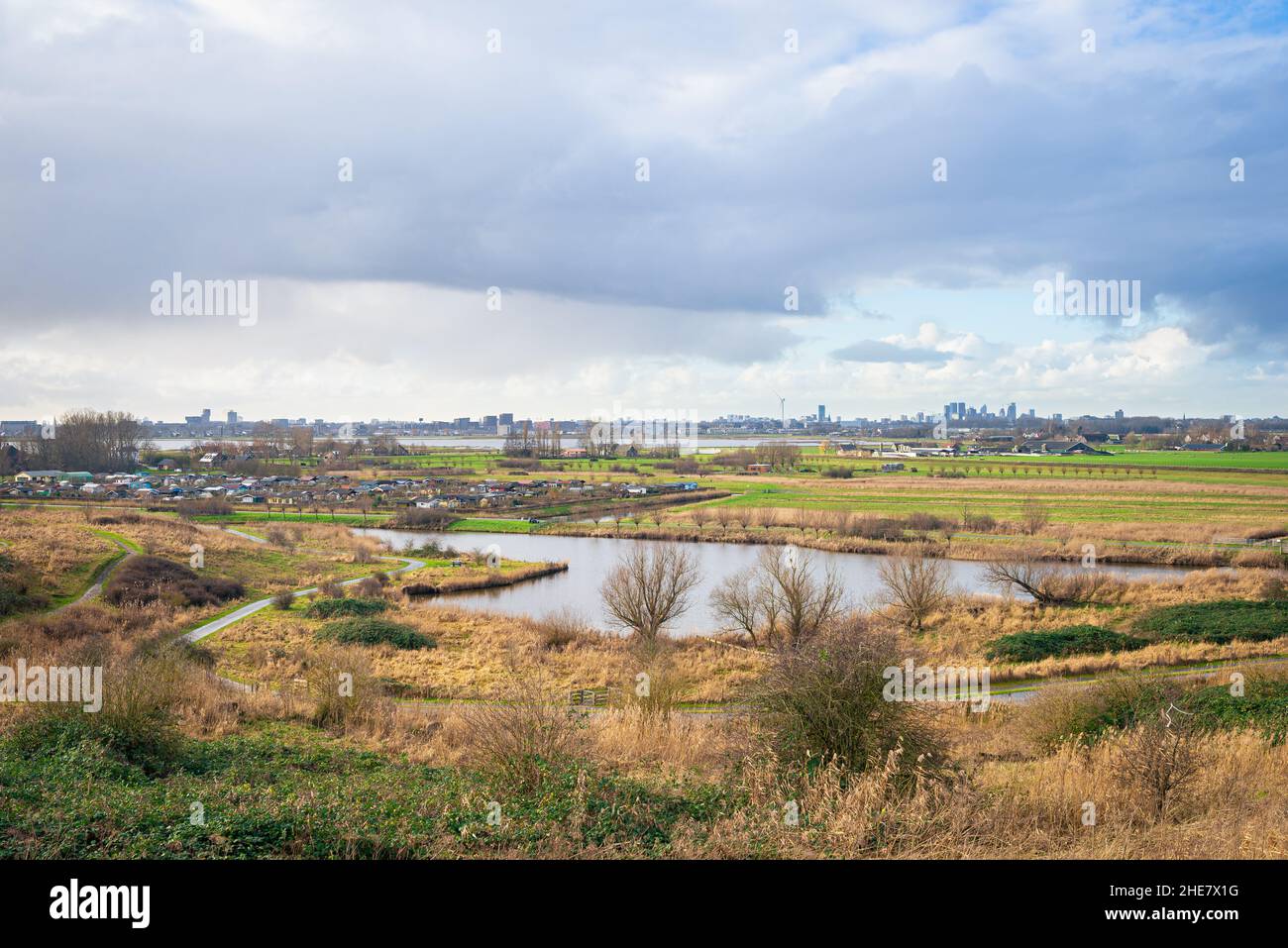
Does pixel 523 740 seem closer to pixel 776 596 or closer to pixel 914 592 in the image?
pixel 776 596

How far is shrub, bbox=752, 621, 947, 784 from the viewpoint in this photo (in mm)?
8352

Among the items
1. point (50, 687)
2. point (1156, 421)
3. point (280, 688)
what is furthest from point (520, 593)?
point (1156, 421)

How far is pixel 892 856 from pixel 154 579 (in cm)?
3559

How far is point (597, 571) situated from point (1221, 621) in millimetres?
29511

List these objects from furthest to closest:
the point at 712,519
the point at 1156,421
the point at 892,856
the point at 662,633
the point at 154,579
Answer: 1. the point at 1156,421
2. the point at 712,519
3. the point at 154,579
4. the point at 662,633
5. the point at 892,856

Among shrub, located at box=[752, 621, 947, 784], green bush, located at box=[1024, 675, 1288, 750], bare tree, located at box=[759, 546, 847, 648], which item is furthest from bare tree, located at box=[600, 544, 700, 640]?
shrub, located at box=[752, 621, 947, 784]

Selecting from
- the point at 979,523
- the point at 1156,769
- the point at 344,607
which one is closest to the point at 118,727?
the point at 1156,769

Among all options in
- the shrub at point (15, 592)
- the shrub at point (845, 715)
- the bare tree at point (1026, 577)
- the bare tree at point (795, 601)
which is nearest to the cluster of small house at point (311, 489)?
the shrub at point (15, 592)

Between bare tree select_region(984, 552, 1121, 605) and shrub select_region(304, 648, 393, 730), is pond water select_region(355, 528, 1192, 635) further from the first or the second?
shrub select_region(304, 648, 393, 730)

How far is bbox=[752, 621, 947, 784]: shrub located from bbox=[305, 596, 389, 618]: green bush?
27.6 metres

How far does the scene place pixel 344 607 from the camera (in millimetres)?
33625

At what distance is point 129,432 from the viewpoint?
335 ft
